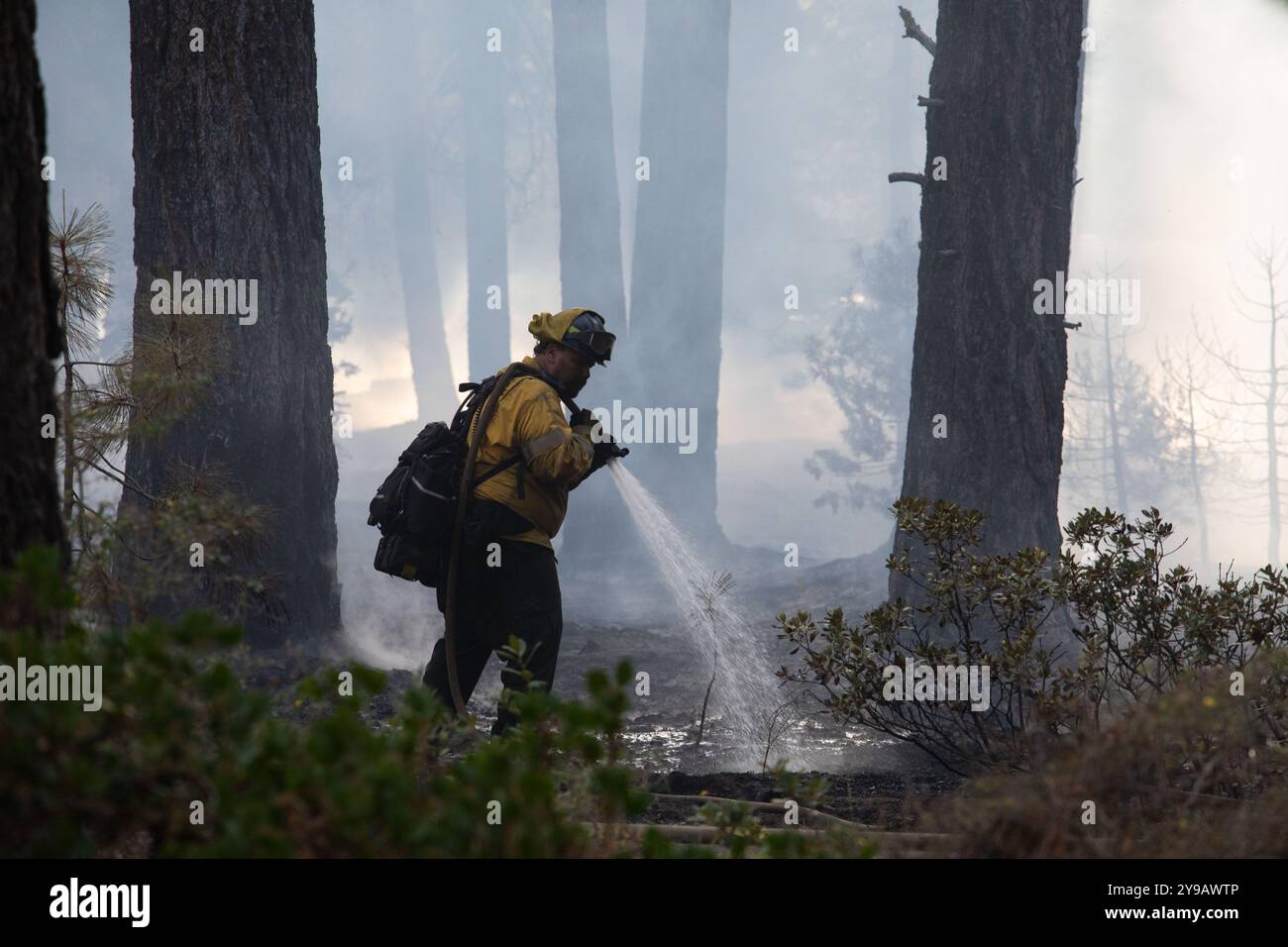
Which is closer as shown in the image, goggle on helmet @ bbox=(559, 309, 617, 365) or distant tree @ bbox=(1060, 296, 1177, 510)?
goggle on helmet @ bbox=(559, 309, 617, 365)

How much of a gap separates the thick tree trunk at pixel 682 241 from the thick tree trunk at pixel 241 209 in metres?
13.4

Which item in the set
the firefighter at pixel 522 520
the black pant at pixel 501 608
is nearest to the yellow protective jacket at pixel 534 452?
the firefighter at pixel 522 520

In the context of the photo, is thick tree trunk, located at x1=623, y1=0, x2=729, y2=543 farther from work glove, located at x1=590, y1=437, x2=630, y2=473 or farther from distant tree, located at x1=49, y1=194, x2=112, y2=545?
distant tree, located at x1=49, y1=194, x2=112, y2=545

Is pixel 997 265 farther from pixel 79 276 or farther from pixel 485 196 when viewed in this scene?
pixel 485 196

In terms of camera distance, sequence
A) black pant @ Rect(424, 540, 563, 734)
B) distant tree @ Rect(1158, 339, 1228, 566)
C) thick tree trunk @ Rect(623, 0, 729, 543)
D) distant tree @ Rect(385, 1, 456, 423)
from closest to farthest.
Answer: black pant @ Rect(424, 540, 563, 734), thick tree trunk @ Rect(623, 0, 729, 543), distant tree @ Rect(1158, 339, 1228, 566), distant tree @ Rect(385, 1, 456, 423)

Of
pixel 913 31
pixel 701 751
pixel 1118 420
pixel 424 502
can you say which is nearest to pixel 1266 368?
pixel 1118 420

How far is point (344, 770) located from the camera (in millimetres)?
1753

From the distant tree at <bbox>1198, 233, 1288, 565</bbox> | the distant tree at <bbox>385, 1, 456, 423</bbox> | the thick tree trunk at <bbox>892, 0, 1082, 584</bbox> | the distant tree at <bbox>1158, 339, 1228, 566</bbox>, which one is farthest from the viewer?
the distant tree at <bbox>385, 1, 456, 423</bbox>

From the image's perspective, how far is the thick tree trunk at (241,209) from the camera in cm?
654

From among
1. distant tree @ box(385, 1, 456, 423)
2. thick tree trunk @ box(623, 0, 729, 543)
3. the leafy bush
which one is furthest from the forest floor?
distant tree @ box(385, 1, 456, 423)

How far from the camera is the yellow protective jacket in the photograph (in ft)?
15.5

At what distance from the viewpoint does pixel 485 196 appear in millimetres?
33031

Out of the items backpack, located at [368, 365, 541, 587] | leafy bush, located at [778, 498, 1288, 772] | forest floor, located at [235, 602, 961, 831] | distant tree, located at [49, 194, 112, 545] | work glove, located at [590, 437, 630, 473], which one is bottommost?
forest floor, located at [235, 602, 961, 831]
